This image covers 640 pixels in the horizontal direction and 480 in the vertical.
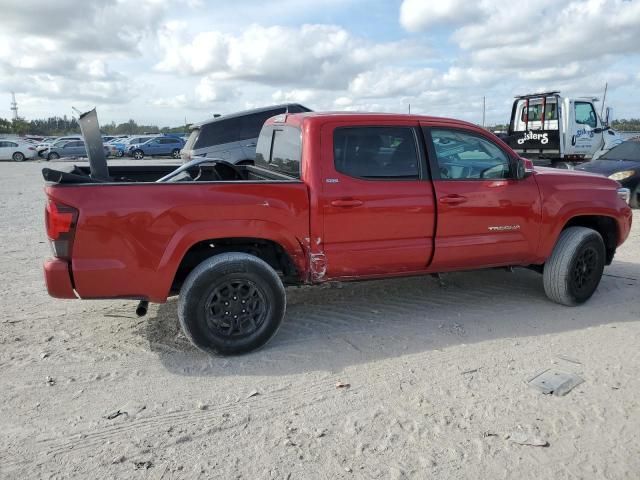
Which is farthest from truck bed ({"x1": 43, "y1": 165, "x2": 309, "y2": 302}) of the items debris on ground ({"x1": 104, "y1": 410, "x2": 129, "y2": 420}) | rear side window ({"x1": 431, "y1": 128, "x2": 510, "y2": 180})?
rear side window ({"x1": 431, "y1": 128, "x2": 510, "y2": 180})

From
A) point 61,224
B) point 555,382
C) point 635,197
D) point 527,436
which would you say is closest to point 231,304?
point 61,224

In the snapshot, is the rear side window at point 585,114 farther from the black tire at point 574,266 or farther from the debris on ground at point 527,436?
the debris on ground at point 527,436

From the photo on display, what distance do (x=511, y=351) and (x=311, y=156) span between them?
7.23ft

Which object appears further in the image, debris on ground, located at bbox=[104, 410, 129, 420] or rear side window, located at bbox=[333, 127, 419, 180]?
rear side window, located at bbox=[333, 127, 419, 180]

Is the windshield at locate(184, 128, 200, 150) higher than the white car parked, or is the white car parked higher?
the white car parked

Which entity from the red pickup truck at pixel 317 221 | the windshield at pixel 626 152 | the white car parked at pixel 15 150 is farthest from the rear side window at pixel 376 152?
the white car parked at pixel 15 150

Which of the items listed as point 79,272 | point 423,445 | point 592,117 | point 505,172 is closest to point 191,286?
point 79,272

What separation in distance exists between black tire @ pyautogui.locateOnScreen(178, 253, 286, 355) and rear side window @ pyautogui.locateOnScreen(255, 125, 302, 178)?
2.93ft

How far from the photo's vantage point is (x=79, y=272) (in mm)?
3684

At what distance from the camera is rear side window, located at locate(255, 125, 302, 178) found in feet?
14.6

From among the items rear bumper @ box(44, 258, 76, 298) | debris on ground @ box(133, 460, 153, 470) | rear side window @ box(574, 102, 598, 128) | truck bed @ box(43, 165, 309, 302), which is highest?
rear side window @ box(574, 102, 598, 128)

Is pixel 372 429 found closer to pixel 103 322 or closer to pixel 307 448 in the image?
pixel 307 448

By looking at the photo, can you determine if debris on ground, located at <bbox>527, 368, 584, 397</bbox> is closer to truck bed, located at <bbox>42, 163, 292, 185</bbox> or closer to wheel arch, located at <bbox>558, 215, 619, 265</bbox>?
wheel arch, located at <bbox>558, 215, 619, 265</bbox>

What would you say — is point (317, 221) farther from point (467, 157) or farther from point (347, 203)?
point (467, 157)
